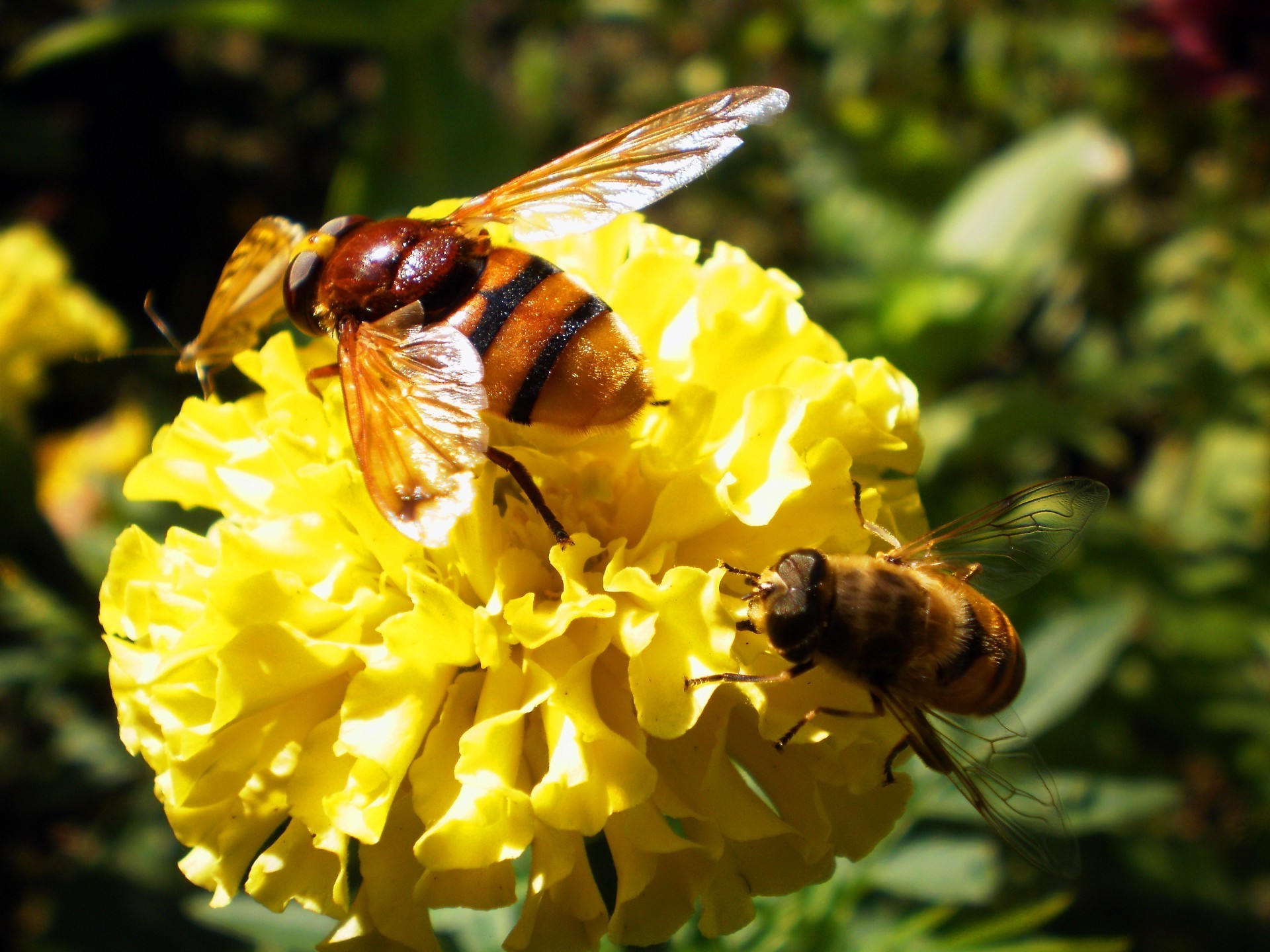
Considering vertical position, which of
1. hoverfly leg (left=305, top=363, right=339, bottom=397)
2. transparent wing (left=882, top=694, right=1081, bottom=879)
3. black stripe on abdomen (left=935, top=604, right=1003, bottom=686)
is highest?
hoverfly leg (left=305, top=363, right=339, bottom=397)

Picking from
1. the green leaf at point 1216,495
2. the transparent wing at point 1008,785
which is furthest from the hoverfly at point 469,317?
the green leaf at point 1216,495

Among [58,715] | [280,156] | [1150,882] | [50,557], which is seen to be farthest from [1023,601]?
[280,156]

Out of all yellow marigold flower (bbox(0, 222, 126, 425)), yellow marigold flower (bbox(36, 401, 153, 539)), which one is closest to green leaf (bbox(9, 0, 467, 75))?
yellow marigold flower (bbox(0, 222, 126, 425))

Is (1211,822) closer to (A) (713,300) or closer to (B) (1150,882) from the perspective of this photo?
(B) (1150,882)

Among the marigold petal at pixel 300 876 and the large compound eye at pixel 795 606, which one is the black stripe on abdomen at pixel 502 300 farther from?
the marigold petal at pixel 300 876

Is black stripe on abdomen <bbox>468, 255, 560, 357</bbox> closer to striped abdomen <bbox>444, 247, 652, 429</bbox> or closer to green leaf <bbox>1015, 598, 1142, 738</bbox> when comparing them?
striped abdomen <bbox>444, 247, 652, 429</bbox>
